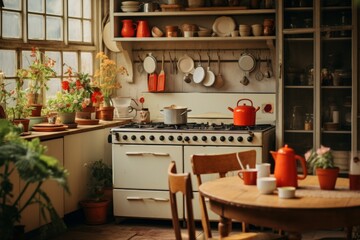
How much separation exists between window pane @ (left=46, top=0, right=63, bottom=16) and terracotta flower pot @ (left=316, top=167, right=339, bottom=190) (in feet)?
11.5

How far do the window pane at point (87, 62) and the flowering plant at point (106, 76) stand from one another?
0.41 feet

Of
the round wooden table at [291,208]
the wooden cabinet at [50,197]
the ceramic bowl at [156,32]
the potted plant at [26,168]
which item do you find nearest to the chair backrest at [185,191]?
the round wooden table at [291,208]

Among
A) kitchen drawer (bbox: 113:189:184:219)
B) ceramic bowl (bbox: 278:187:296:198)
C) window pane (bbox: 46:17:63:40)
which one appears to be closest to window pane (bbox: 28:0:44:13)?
window pane (bbox: 46:17:63:40)

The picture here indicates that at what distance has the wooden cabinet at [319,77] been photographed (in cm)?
615

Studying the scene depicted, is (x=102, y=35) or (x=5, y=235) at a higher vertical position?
(x=102, y=35)

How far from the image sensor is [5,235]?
3805mm

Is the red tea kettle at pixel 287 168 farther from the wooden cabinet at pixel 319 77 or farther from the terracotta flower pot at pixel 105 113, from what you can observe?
the terracotta flower pot at pixel 105 113

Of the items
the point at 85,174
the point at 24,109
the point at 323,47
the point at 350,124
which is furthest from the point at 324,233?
the point at 24,109

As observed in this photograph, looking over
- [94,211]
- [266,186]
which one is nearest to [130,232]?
[94,211]

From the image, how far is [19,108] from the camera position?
5.53 m

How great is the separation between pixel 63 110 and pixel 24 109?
0.48m

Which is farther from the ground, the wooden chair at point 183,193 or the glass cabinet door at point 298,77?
the glass cabinet door at point 298,77

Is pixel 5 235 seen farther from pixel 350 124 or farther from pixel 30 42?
pixel 350 124

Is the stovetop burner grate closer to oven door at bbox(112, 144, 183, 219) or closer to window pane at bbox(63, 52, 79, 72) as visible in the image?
oven door at bbox(112, 144, 183, 219)
